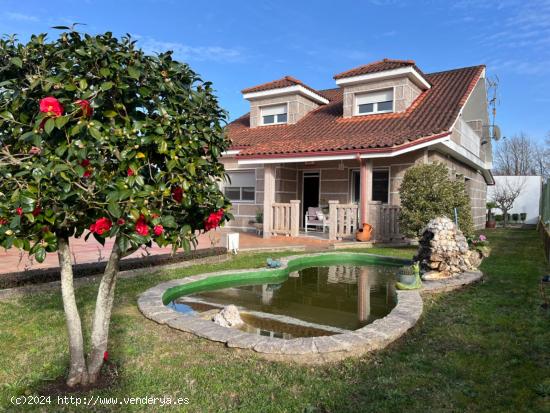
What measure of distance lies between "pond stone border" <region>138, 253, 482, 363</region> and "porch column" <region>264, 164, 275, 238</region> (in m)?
9.16

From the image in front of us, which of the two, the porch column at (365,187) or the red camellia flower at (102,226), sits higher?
the porch column at (365,187)

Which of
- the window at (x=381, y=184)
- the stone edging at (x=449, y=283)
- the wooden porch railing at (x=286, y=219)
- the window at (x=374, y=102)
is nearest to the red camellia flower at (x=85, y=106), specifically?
the stone edging at (x=449, y=283)

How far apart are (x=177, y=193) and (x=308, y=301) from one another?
410 cm

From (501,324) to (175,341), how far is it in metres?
3.83

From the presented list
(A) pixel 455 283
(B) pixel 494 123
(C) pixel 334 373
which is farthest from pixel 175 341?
(B) pixel 494 123

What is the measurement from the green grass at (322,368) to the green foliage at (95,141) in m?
1.25

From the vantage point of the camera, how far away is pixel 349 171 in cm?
1543

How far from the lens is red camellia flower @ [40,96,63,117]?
2.47 meters

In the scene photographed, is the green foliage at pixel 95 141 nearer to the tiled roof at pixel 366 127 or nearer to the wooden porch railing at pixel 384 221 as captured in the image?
the tiled roof at pixel 366 127

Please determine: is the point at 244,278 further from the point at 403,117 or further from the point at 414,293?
the point at 403,117

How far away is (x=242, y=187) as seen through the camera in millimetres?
17594

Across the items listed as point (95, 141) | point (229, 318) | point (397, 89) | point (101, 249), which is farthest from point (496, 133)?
point (95, 141)

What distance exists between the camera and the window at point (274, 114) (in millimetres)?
18359

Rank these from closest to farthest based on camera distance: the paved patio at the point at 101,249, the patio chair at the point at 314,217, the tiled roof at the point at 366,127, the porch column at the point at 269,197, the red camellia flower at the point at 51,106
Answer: the red camellia flower at the point at 51,106 < the paved patio at the point at 101,249 < the tiled roof at the point at 366,127 < the porch column at the point at 269,197 < the patio chair at the point at 314,217
